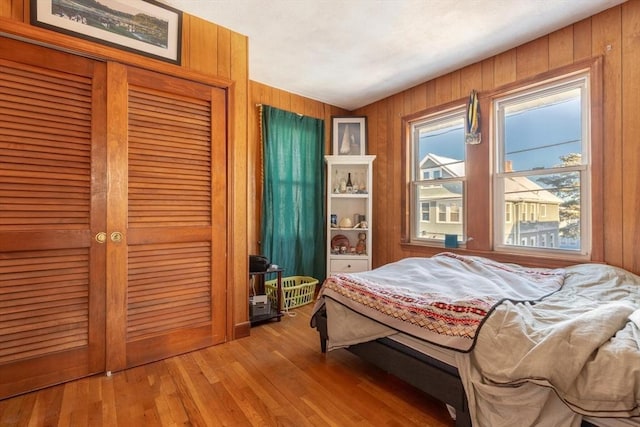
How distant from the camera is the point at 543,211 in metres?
2.69

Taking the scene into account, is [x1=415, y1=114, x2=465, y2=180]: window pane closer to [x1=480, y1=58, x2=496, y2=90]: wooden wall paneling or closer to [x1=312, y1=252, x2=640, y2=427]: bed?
[x1=480, y1=58, x2=496, y2=90]: wooden wall paneling

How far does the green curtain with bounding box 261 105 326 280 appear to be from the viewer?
3570mm

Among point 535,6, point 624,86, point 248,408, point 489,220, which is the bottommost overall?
point 248,408

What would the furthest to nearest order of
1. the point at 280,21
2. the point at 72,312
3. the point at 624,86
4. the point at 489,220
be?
the point at 489,220 → the point at 280,21 → the point at 624,86 → the point at 72,312

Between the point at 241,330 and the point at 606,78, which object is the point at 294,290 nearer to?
the point at 241,330

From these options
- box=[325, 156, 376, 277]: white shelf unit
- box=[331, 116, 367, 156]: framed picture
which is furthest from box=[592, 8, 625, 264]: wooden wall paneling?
box=[331, 116, 367, 156]: framed picture

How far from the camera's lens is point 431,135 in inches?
143

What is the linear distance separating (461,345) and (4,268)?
2505 mm

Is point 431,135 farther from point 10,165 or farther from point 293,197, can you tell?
point 10,165

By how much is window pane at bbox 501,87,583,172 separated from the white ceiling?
538 mm

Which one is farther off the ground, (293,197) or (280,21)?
(280,21)

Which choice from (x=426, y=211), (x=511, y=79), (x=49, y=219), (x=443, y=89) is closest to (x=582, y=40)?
(x=511, y=79)

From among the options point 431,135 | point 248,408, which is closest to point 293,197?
point 431,135

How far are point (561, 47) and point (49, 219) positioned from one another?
3896 mm
